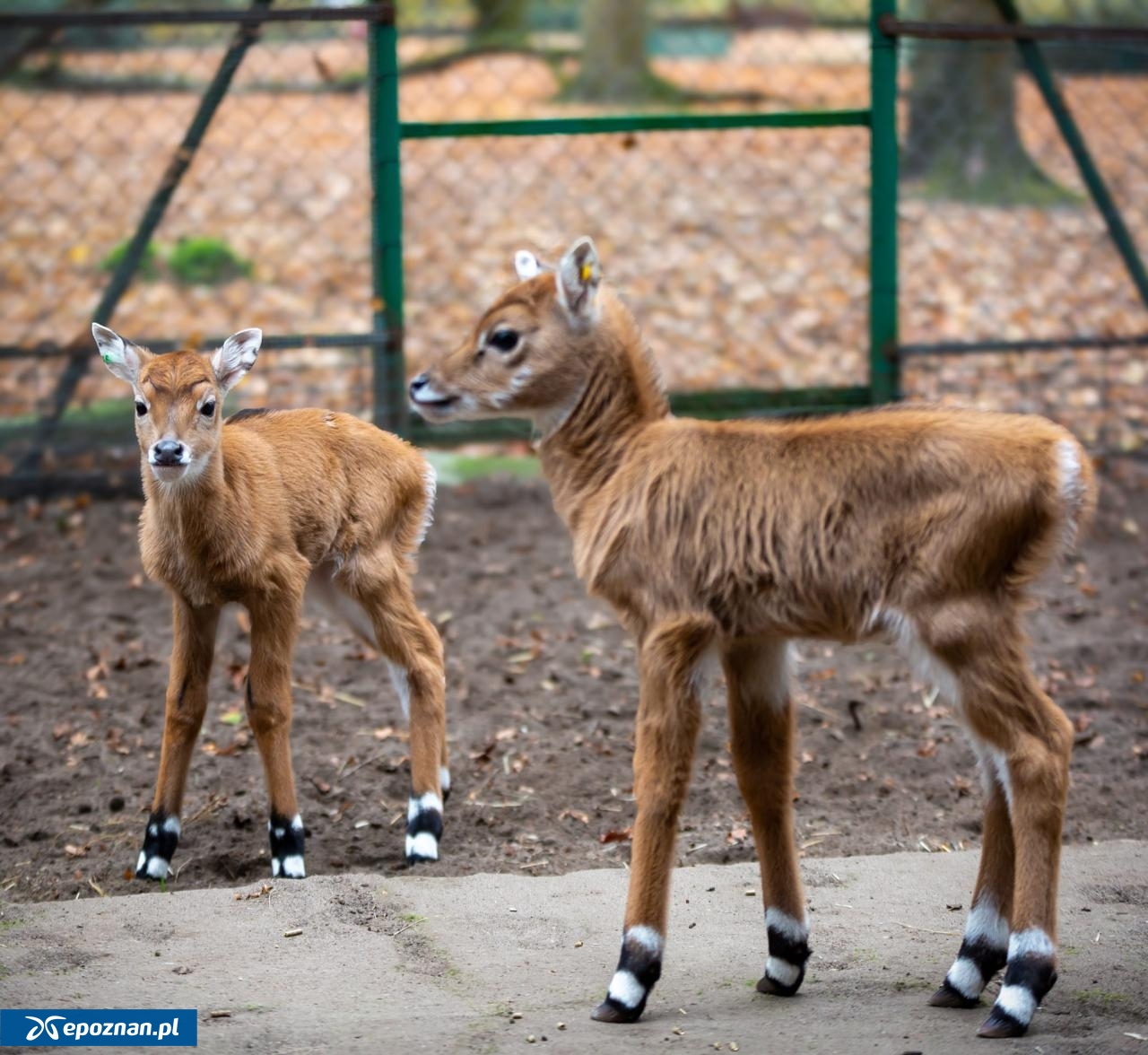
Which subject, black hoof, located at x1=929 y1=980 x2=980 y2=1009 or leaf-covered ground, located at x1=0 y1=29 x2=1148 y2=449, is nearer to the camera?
black hoof, located at x1=929 y1=980 x2=980 y2=1009

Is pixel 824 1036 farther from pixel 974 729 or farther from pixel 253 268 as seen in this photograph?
pixel 253 268

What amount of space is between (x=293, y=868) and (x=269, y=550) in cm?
112

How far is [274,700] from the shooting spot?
217 inches

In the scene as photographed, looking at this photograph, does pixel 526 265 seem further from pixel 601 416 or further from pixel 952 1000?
pixel 952 1000

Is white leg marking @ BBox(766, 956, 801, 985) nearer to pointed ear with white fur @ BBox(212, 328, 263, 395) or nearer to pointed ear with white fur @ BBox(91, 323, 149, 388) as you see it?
pointed ear with white fur @ BBox(212, 328, 263, 395)

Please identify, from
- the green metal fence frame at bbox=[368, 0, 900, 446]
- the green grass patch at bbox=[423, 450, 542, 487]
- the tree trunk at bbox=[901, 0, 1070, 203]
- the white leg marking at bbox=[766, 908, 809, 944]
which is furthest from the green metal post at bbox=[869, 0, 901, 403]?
the white leg marking at bbox=[766, 908, 809, 944]

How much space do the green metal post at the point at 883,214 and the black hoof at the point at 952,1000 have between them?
5427 millimetres

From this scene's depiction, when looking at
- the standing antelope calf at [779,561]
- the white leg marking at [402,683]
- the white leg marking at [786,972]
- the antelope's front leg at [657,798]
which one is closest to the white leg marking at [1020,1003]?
the standing antelope calf at [779,561]

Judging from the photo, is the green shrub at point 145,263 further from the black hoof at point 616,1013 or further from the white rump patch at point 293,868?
the black hoof at point 616,1013

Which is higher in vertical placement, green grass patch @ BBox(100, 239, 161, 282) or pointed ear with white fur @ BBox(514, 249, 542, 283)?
green grass patch @ BBox(100, 239, 161, 282)

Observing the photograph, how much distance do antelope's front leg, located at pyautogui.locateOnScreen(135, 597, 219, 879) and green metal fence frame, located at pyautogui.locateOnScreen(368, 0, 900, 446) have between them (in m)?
3.53

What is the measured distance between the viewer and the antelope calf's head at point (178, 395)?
5230 mm

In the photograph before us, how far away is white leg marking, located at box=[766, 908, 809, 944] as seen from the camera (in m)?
4.41

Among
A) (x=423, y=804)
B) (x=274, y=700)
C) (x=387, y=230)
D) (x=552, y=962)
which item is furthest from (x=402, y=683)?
(x=387, y=230)
